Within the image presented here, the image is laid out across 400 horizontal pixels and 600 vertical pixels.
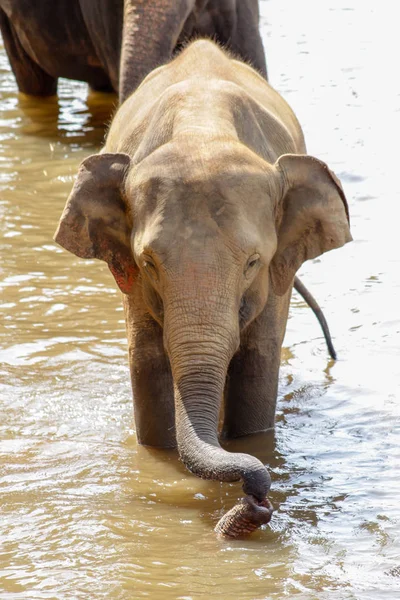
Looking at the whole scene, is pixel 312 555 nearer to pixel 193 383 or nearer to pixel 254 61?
pixel 193 383

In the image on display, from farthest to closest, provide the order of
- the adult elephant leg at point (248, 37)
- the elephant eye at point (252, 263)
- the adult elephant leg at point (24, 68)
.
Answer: the adult elephant leg at point (24, 68), the adult elephant leg at point (248, 37), the elephant eye at point (252, 263)

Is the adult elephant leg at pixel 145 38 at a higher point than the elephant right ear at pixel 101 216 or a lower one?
lower

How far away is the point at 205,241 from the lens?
4535 millimetres

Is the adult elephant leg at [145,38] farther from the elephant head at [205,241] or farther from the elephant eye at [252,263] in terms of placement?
the elephant eye at [252,263]

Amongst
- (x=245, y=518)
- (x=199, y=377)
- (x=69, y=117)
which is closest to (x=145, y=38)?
(x=69, y=117)

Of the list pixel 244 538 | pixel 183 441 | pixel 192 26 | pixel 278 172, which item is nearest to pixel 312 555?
pixel 244 538

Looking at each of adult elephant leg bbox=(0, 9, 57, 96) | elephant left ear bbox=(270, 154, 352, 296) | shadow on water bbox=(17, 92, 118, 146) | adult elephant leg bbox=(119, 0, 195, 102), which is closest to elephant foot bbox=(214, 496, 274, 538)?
elephant left ear bbox=(270, 154, 352, 296)

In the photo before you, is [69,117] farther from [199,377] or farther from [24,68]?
Answer: [199,377]

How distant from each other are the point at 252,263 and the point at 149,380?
0.90m

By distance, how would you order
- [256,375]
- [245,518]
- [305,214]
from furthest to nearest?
[256,375] < [305,214] < [245,518]

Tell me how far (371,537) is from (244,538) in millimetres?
431

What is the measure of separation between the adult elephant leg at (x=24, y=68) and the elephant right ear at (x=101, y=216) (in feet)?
23.3

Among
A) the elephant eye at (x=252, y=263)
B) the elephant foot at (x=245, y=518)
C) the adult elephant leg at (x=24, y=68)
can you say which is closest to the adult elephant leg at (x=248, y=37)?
the adult elephant leg at (x=24, y=68)

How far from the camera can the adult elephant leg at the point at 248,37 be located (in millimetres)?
9383
